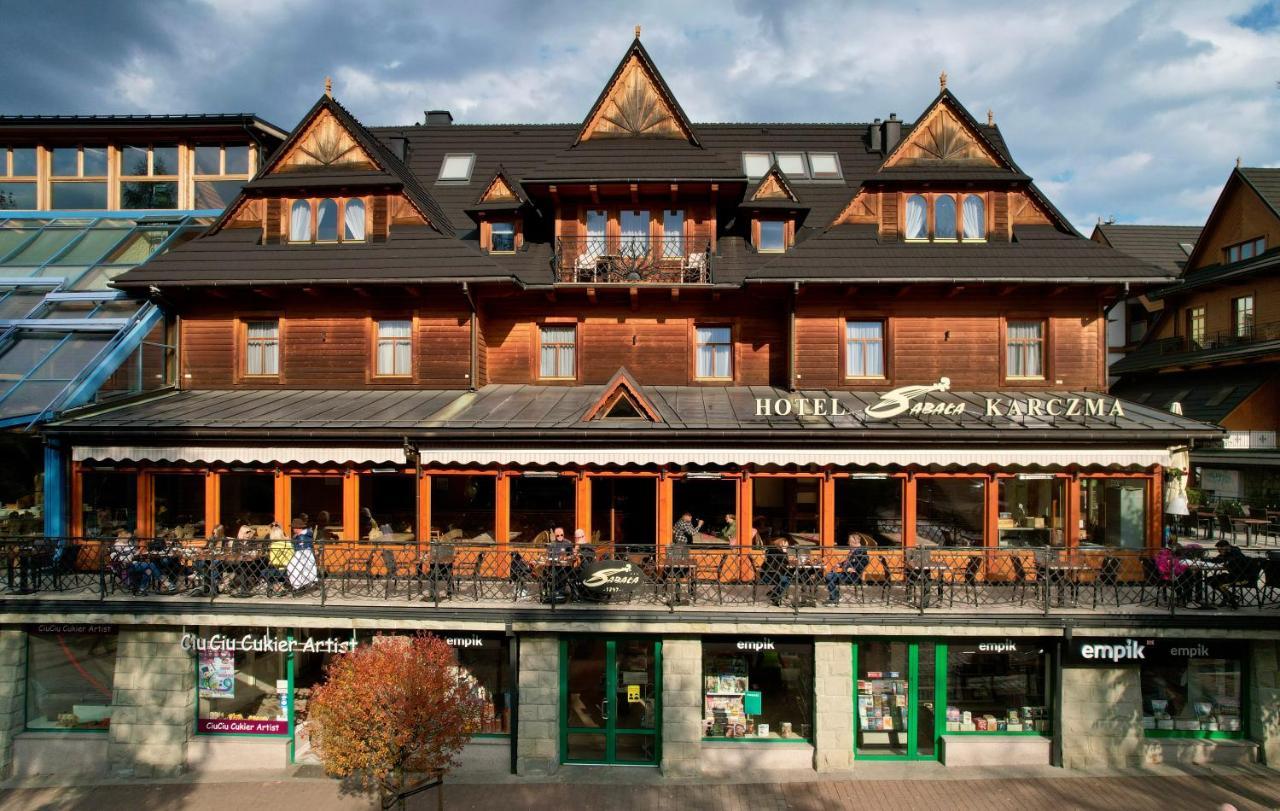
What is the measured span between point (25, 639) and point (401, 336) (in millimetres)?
10292

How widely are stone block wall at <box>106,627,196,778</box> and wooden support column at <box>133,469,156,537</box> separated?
9.08 ft

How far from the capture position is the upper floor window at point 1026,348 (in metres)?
17.2

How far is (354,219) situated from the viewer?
1809 centimetres

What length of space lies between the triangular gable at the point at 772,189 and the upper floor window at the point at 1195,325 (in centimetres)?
2451

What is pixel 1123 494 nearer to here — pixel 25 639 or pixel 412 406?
pixel 412 406

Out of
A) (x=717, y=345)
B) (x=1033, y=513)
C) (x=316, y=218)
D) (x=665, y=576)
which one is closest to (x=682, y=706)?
(x=665, y=576)

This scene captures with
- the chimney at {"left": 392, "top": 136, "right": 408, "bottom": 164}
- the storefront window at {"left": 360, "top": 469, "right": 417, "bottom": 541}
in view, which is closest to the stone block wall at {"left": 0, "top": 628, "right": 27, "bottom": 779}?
the storefront window at {"left": 360, "top": 469, "right": 417, "bottom": 541}

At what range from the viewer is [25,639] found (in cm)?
1342

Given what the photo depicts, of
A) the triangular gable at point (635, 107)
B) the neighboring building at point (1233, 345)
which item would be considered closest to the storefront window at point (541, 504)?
the triangular gable at point (635, 107)

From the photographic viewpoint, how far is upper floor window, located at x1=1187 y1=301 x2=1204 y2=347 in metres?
29.4

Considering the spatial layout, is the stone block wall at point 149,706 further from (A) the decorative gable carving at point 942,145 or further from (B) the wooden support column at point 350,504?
(A) the decorative gable carving at point 942,145

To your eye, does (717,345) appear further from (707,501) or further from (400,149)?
(400,149)

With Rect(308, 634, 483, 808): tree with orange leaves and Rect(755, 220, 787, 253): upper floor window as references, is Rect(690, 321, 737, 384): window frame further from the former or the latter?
Rect(308, 634, 483, 808): tree with orange leaves

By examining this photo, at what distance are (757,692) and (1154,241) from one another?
36.9 metres
